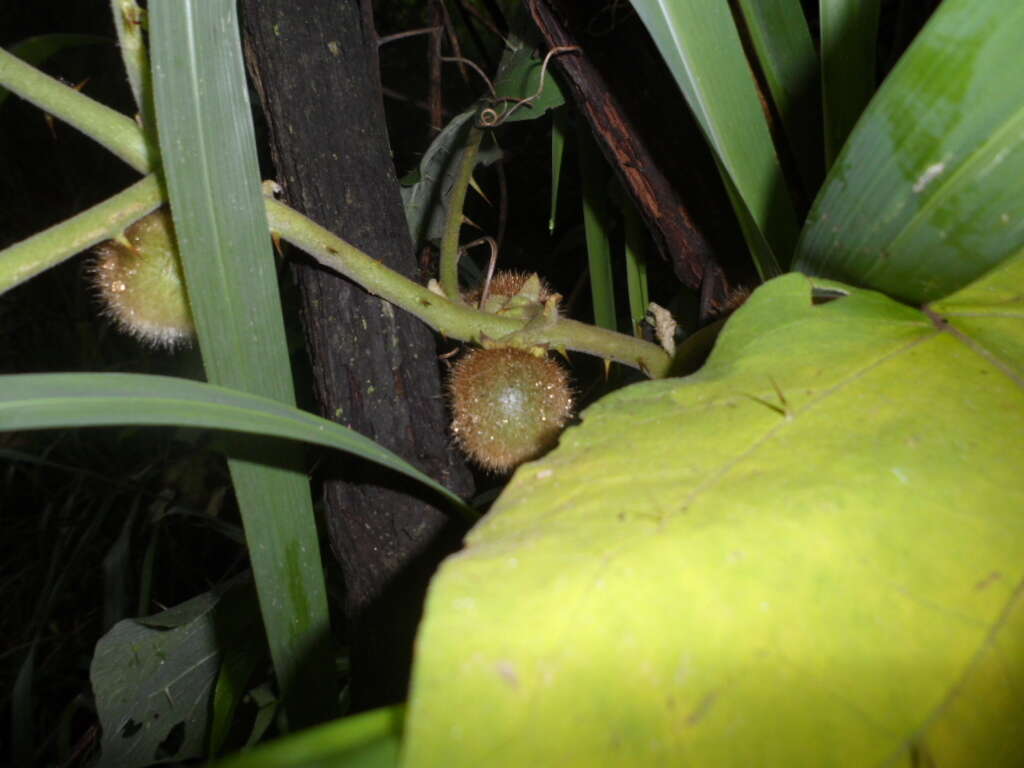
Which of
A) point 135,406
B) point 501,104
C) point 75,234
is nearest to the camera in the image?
point 135,406

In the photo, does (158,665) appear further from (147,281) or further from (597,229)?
(597,229)

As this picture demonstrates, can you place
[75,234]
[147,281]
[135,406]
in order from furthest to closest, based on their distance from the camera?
[147,281] < [75,234] < [135,406]

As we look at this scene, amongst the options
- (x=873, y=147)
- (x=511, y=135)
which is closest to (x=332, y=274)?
(x=873, y=147)

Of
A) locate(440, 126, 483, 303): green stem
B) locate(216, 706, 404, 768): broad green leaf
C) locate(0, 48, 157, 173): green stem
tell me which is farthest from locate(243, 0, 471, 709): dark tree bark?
locate(216, 706, 404, 768): broad green leaf

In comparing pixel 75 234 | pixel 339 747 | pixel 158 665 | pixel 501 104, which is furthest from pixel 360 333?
pixel 158 665

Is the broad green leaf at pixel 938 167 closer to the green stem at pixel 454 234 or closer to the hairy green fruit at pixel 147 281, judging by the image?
the green stem at pixel 454 234
